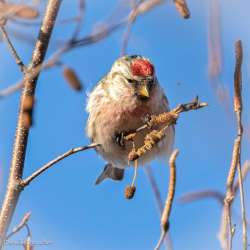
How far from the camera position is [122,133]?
441 centimetres

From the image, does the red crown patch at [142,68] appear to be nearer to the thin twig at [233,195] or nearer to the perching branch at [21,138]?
the perching branch at [21,138]

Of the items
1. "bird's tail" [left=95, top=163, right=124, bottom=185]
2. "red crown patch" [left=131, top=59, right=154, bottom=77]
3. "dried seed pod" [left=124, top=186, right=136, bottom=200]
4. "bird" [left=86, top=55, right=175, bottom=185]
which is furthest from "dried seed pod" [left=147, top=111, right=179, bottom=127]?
"bird's tail" [left=95, top=163, right=124, bottom=185]

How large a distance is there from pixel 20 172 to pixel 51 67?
1051 mm

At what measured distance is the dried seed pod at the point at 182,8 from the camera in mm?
1749

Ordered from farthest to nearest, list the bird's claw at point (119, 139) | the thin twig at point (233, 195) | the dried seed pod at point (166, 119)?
the bird's claw at point (119, 139), the dried seed pod at point (166, 119), the thin twig at point (233, 195)

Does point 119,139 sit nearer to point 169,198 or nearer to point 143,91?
point 143,91

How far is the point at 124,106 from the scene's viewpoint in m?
4.34

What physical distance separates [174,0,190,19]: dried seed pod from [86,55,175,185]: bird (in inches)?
85.5

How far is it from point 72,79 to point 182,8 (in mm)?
486

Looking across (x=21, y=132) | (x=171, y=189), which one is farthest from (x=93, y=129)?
(x=171, y=189)

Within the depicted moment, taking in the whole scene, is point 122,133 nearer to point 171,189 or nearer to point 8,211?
point 8,211

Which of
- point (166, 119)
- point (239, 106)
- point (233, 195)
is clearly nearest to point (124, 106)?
point (166, 119)

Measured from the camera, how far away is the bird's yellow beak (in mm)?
4250

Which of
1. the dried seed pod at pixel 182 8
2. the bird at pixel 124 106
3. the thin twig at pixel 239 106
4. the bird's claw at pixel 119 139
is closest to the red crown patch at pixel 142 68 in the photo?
the bird at pixel 124 106
